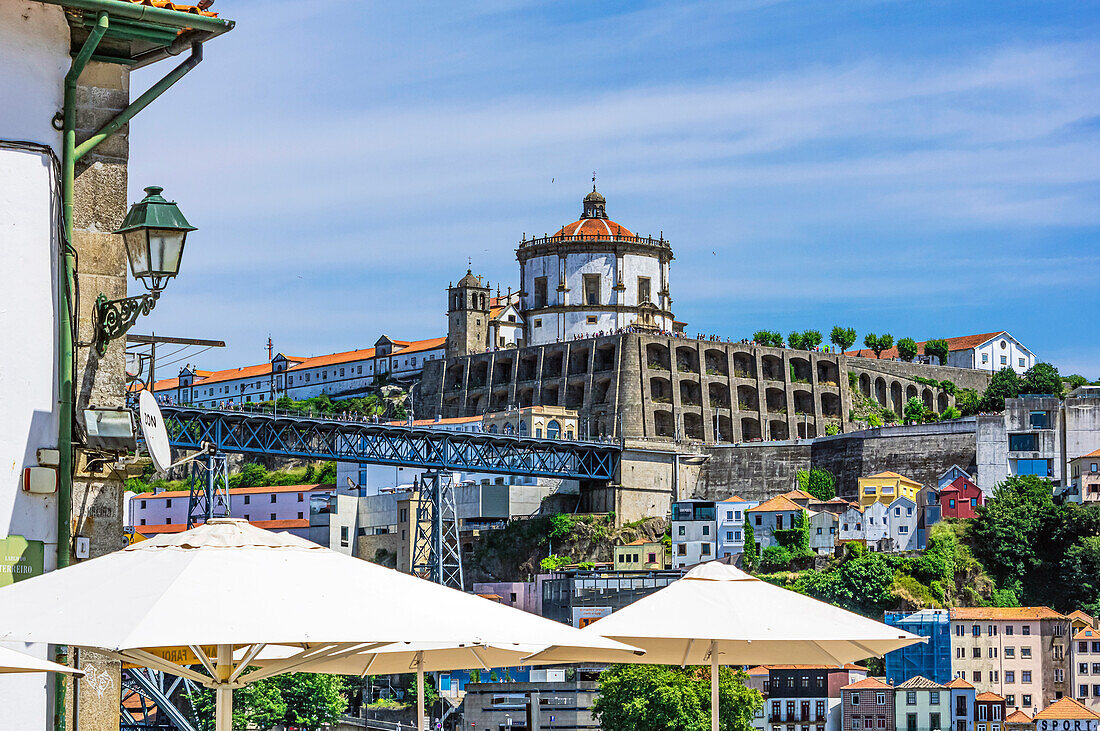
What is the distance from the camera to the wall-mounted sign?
35.0 feet

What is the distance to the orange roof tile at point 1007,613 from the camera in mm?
67750

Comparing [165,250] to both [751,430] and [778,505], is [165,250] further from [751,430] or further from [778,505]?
[751,430]

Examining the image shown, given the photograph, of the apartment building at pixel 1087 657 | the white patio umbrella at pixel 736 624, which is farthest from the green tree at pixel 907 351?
the white patio umbrella at pixel 736 624

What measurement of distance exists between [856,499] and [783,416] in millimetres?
10830

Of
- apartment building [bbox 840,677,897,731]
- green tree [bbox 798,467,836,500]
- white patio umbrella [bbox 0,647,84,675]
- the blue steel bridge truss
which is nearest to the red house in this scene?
green tree [bbox 798,467,836,500]

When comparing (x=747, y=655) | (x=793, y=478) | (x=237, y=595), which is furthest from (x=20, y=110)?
(x=793, y=478)

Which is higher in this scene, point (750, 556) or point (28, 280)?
point (28, 280)

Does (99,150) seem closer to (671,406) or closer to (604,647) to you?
(604,647)

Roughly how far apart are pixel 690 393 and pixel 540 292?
39.0ft

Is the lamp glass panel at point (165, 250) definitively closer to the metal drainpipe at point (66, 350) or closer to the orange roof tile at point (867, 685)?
the metal drainpipe at point (66, 350)

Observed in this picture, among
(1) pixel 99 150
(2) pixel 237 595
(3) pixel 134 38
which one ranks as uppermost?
(3) pixel 134 38

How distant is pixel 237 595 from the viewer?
26.2 ft

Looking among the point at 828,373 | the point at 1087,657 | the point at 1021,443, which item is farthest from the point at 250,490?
the point at 1087,657

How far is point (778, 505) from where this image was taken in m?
75.5
